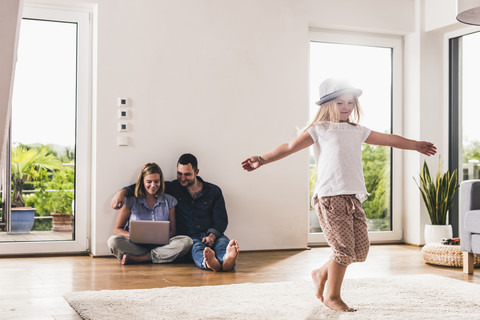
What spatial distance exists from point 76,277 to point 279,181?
2099 mm

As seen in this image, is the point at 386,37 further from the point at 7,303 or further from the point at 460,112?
the point at 7,303

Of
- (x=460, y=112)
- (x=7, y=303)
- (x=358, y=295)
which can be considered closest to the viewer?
(x=7, y=303)

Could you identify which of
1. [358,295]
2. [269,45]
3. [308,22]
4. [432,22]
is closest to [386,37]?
[432,22]

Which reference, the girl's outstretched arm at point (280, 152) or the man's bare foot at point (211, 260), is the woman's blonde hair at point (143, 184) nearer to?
the man's bare foot at point (211, 260)

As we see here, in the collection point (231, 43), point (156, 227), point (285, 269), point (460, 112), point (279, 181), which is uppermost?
point (231, 43)

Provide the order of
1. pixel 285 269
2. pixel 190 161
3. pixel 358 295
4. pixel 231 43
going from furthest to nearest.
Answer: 1. pixel 231 43
2. pixel 190 161
3. pixel 285 269
4. pixel 358 295

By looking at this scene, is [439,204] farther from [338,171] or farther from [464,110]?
[338,171]

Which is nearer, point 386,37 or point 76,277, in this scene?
point 76,277

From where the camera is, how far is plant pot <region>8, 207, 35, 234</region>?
14.5ft

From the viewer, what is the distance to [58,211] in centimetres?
455

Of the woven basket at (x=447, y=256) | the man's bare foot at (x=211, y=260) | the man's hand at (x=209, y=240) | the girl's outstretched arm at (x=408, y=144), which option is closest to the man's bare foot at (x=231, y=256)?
the man's bare foot at (x=211, y=260)

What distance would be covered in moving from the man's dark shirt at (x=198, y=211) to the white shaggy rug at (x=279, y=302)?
4.12ft

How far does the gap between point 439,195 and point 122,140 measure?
107 inches

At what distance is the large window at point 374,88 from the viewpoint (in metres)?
5.46
